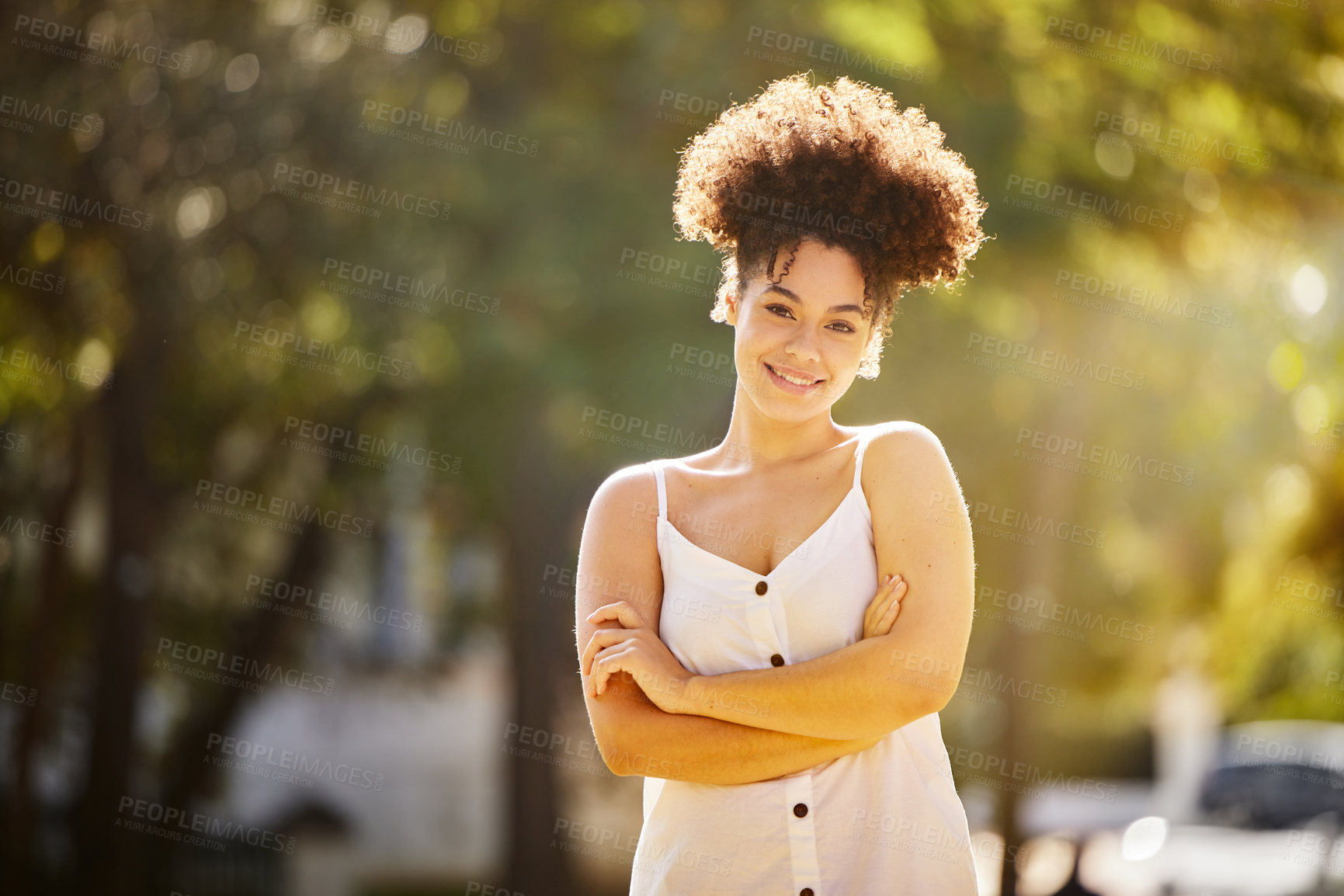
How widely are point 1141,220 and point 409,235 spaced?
533 cm

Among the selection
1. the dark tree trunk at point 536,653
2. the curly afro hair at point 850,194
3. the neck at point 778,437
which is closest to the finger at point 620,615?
the neck at point 778,437

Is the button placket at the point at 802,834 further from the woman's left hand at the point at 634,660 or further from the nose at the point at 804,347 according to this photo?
the nose at the point at 804,347

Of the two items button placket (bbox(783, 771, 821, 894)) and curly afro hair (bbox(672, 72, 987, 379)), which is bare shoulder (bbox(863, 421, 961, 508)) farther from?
button placket (bbox(783, 771, 821, 894))

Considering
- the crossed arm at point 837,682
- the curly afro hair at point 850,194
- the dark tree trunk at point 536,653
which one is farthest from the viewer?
the dark tree trunk at point 536,653

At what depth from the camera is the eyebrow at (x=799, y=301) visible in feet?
8.50

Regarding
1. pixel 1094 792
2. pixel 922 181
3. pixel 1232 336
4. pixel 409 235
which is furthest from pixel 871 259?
pixel 1094 792

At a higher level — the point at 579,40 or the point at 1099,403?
the point at 579,40

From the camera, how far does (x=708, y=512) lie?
8.84ft

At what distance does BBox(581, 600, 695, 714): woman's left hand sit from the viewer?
2.50 metres

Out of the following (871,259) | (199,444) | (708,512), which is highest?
(199,444)

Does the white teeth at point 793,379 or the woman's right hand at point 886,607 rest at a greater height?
the white teeth at point 793,379

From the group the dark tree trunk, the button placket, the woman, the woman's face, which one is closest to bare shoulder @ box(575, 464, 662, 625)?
the woman

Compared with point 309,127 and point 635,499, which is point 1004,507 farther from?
point 635,499

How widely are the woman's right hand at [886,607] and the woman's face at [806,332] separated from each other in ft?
1.31
